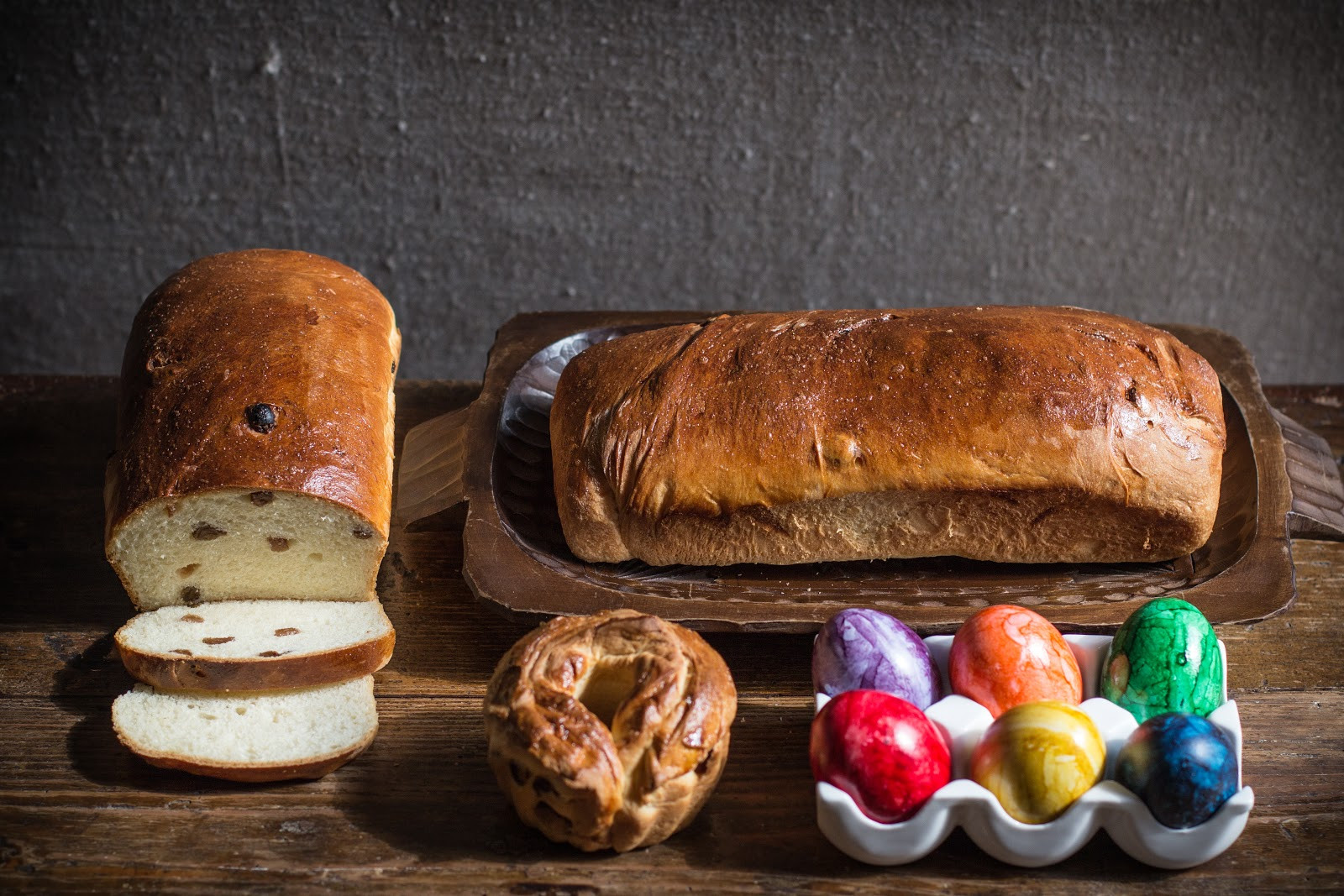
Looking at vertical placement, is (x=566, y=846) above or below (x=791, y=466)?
below

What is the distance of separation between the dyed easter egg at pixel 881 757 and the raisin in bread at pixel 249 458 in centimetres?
80

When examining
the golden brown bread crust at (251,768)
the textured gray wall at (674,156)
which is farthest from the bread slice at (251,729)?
the textured gray wall at (674,156)

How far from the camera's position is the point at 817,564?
2047mm

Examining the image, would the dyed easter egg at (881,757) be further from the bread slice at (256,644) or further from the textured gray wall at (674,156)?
the textured gray wall at (674,156)

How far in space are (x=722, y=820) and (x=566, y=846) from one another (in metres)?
0.21

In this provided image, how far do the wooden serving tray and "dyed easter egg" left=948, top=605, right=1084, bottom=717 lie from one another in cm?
14

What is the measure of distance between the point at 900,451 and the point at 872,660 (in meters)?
0.43

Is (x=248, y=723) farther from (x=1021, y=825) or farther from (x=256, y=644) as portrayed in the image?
(x=1021, y=825)

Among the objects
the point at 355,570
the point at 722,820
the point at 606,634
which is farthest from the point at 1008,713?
the point at 355,570

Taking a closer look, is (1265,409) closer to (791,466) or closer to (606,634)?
(791,466)

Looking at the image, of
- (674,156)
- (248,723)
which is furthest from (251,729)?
(674,156)

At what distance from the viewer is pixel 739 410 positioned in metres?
1.97

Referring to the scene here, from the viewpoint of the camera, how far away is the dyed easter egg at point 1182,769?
4.64 ft

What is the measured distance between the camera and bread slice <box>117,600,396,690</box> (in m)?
1.76
